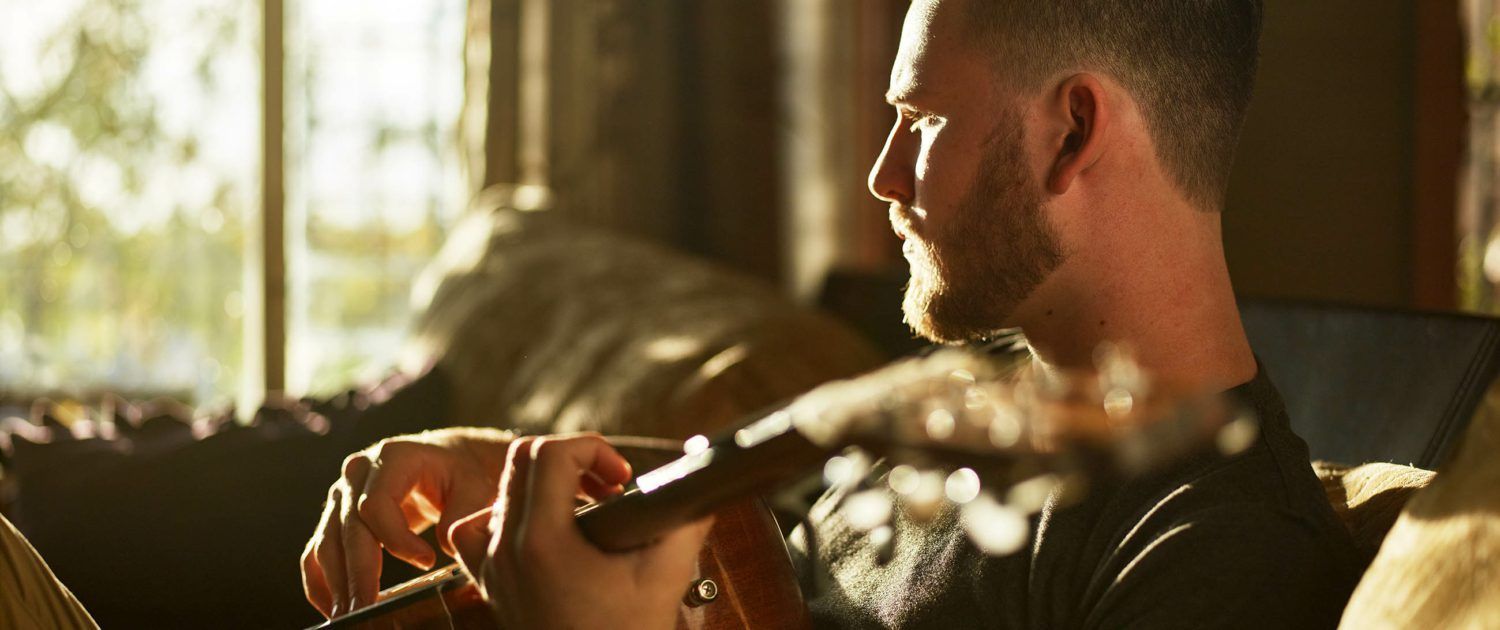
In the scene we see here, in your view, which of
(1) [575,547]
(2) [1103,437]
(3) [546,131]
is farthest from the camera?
(3) [546,131]

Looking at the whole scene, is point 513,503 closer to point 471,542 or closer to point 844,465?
point 471,542

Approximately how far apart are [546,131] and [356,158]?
83cm

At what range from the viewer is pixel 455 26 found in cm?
459

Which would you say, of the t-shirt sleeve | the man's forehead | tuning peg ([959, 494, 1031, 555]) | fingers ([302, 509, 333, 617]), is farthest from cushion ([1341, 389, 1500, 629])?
fingers ([302, 509, 333, 617])

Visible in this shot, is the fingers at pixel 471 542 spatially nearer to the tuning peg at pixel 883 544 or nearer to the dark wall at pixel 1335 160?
the tuning peg at pixel 883 544

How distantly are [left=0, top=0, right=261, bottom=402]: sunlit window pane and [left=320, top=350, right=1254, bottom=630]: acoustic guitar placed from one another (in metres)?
3.74

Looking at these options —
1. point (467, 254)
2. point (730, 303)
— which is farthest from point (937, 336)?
point (467, 254)

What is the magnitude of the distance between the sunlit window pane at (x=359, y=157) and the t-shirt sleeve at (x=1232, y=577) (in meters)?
3.79

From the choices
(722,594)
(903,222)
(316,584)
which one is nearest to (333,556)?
(316,584)

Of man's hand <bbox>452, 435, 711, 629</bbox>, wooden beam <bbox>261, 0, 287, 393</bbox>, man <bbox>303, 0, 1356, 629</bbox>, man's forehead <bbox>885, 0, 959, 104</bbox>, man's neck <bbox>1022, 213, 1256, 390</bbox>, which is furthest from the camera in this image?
wooden beam <bbox>261, 0, 287, 393</bbox>

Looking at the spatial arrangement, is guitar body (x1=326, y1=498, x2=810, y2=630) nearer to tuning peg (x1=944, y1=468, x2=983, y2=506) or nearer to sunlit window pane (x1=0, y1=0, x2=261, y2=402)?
tuning peg (x1=944, y1=468, x2=983, y2=506)

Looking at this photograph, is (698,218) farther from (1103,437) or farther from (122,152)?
(1103,437)

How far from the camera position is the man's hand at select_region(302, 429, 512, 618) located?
1.19 meters

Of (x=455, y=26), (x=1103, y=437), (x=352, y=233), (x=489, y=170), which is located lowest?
(x=352, y=233)
